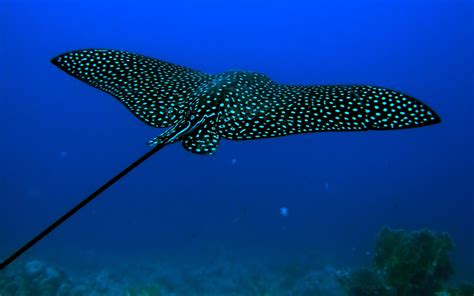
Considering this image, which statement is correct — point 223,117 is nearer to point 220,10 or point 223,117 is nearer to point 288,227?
point 288,227

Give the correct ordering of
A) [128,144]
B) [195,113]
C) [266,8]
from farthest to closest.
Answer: [128,144] < [266,8] < [195,113]

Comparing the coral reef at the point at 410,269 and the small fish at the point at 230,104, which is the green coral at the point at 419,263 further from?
the small fish at the point at 230,104

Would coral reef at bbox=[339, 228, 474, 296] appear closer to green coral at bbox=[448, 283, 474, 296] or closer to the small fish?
green coral at bbox=[448, 283, 474, 296]

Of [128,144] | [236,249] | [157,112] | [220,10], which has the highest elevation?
[220,10]

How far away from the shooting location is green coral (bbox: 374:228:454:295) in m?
9.34

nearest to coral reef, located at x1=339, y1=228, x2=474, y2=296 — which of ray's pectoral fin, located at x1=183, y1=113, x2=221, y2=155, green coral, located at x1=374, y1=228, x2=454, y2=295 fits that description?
green coral, located at x1=374, y1=228, x2=454, y2=295

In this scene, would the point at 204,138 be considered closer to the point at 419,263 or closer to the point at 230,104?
the point at 230,104

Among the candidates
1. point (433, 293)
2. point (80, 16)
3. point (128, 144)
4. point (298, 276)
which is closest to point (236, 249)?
point (298, 276)

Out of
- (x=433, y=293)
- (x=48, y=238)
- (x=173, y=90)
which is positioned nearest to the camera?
(x=173, y=90)

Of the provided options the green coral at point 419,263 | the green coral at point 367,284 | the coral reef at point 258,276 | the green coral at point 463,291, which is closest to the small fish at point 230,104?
the green coral at point 463,291

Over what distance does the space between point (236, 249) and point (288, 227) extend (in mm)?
10560

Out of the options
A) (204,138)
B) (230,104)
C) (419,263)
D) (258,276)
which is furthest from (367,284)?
(258,276)

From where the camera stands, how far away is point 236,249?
2478 cm

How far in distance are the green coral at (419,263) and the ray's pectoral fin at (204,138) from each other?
25.6 ft
